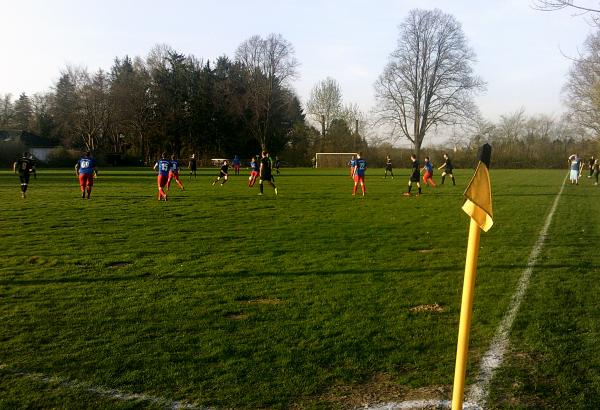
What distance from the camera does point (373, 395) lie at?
396 cm

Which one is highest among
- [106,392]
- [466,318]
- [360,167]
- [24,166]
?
[360,167]

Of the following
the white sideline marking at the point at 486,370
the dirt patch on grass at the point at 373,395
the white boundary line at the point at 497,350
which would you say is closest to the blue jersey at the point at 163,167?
the white boundary line at the point at 497,350

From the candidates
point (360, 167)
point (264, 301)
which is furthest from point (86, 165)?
point (264, 301)

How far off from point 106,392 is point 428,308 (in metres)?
3.67

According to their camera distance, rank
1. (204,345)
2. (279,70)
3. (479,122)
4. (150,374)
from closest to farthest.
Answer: (150,374) → (204,345) → (479,122) → (279,70)

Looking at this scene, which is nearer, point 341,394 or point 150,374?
point 341,394

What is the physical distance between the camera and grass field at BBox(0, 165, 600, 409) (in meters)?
4.06

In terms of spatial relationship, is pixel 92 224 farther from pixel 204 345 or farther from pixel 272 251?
Result: pixel 204 345

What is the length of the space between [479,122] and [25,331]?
57.2 metres

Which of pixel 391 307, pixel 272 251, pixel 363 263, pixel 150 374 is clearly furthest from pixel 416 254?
pixel 150 374

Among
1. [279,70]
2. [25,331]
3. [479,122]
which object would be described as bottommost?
[25,331]

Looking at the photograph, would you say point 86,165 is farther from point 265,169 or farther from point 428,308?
point 428,308

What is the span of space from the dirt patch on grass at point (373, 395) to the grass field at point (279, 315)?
0.02 m

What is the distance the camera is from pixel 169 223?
13.4 m
